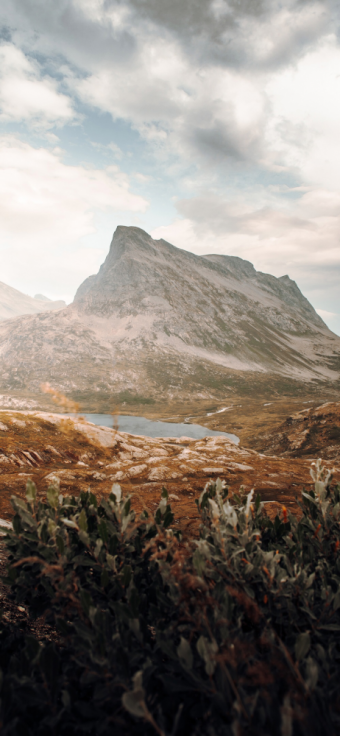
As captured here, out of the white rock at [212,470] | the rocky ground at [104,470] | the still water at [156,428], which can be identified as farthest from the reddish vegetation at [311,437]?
the white rock at [212,470]

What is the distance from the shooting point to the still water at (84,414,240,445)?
112 m

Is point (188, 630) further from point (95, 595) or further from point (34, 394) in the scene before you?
point (34, 394)

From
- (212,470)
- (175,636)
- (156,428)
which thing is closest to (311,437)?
(212,470)

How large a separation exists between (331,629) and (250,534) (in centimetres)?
136

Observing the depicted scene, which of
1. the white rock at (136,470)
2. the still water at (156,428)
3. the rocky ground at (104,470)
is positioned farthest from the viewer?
the still water at (156,428)

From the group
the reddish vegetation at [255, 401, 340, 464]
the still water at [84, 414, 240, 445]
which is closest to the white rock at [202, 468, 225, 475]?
the reddish vegetation at [255, 401, 340, 464]

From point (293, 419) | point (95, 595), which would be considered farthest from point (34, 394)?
point (95, 595)

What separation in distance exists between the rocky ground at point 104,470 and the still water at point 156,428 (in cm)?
7262

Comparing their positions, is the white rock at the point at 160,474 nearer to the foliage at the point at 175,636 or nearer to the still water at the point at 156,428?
the foliage at the point at 175,636

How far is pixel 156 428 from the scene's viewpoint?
12744 cm

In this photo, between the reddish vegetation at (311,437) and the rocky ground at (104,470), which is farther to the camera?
the reddish vegetation at (311,437)

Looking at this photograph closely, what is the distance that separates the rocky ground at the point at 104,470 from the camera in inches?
655

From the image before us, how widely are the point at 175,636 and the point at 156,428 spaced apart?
415ft

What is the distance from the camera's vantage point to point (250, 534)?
171 inches
